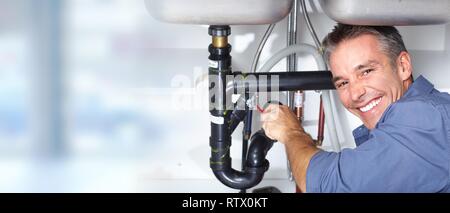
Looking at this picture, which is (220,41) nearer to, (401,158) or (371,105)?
(371,105)

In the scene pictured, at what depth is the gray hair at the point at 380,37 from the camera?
1.21 m

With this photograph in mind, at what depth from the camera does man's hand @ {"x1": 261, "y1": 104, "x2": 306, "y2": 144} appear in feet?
4.39

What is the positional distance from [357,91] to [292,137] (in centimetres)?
19

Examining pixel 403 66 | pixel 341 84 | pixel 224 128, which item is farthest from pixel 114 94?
pixel 403 66

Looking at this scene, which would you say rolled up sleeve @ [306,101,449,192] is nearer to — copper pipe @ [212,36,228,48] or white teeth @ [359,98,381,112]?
white teeth @ [359,98,381,112]

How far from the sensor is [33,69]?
66.2 inches

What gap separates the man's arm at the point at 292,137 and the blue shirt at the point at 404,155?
4.0 inches

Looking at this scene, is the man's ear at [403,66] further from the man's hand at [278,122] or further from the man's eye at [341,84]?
the man's hand at [278,122]

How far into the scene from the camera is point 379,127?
1.10 metres

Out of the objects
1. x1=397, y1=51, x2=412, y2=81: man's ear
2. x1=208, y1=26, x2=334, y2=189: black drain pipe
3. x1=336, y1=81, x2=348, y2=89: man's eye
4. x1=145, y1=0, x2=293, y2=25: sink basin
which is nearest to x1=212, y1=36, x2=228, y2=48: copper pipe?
x1=208, y1=26, x2=334, y2=189: black drain pipe

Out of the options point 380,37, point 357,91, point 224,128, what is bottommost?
point 224,128

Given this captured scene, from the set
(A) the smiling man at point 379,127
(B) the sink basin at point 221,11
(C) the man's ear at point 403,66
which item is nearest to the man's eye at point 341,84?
(A) the smiling man at point 379,127
